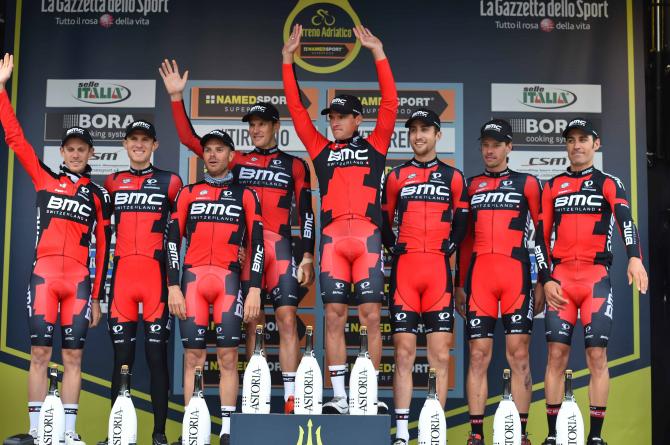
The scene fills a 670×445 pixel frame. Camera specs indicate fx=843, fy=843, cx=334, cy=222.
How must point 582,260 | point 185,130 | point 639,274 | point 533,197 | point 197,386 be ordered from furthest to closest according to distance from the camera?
point 185,130 → point 533,197 → point 582,260 → point 639,274 → point 197,386

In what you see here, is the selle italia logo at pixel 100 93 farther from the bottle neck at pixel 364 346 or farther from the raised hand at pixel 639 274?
the raised hand at pixel 639 274

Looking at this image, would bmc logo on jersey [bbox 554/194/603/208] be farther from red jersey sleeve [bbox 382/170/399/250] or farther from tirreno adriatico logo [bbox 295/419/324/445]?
tirreno adriatico logo [bbox 295/419/324/445]

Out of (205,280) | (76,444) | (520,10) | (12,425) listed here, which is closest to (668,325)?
(520,10)

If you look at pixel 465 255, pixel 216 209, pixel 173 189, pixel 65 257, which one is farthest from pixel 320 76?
pixel 65 257

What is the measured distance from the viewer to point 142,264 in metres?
4.88

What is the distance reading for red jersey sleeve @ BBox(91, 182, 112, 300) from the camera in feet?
16.2

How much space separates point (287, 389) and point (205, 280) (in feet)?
2.59

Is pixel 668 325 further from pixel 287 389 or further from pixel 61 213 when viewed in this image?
pixel 61 213

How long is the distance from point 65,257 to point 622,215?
3153 mm

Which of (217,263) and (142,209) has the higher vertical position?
(142,209)

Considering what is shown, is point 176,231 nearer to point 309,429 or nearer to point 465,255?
point 309,429

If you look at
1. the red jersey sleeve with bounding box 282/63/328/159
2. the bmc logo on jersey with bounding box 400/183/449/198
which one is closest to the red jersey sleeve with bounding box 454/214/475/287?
the bmc logo on jersey with bounding box 400/183/449/198

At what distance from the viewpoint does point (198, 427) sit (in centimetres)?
413

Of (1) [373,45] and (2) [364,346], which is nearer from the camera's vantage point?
(2) [364,346]
